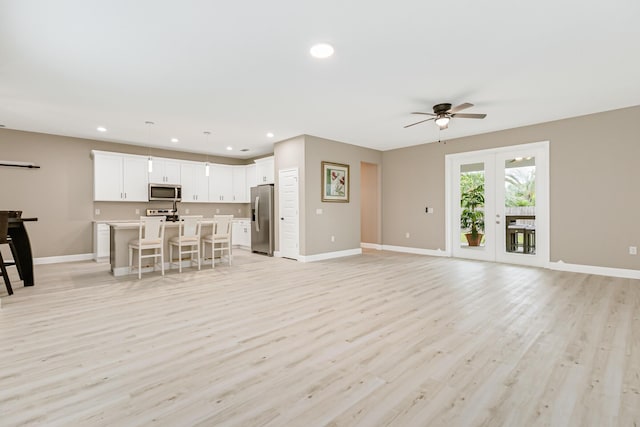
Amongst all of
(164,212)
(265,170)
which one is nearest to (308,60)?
(265,170)

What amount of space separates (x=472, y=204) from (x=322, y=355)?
5.46 metres

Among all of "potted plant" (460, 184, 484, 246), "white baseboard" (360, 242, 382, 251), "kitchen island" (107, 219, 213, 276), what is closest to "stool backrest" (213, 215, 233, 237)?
"kitchen island" (107, 219, 213, 276)

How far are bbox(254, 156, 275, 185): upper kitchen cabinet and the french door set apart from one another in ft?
13.1

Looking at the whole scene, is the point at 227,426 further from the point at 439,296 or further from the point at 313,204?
the point at 313,204

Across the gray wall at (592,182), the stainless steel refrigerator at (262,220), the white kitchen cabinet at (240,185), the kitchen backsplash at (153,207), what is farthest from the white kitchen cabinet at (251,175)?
the gray wall at (592,182)

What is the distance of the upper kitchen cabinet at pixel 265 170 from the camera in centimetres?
743

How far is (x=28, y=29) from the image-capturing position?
2576 mm

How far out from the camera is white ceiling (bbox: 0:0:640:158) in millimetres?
2389

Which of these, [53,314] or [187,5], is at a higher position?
[187,5]

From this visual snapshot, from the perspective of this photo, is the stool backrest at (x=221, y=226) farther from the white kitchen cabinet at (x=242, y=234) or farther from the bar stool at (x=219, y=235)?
the white kitchen cabinet at (x=242, y=234)

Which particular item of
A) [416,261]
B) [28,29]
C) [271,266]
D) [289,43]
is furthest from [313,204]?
[28,29]

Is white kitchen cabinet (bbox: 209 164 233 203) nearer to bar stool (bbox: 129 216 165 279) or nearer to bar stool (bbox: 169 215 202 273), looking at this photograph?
bar stool (bbox: 169 215 202 273)

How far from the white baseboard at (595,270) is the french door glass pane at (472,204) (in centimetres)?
134

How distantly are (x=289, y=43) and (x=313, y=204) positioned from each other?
383cm
